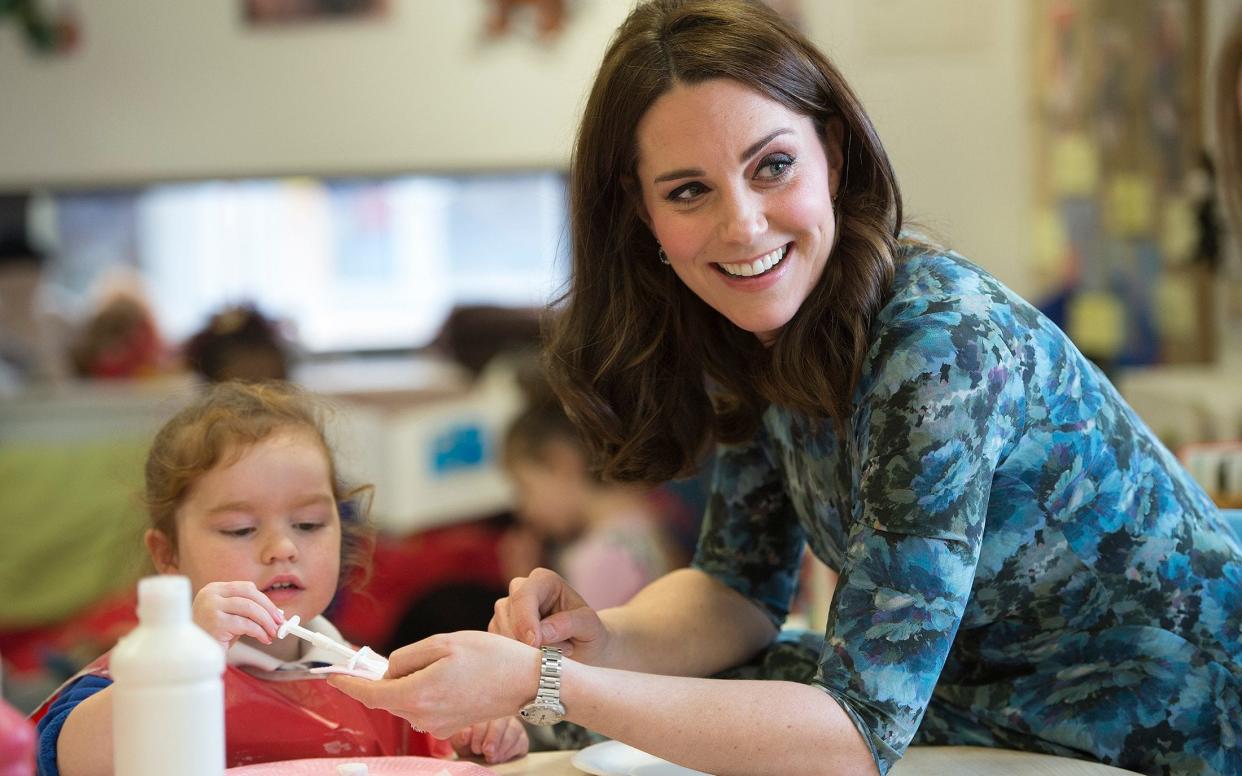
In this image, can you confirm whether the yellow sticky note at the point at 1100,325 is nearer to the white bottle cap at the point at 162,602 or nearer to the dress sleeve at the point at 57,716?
the dress sleeve at the point at 57,716

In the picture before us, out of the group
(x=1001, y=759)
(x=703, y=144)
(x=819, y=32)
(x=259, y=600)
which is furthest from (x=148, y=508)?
(x=819, y=32)

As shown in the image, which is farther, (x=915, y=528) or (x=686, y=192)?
(x=686, y=192)

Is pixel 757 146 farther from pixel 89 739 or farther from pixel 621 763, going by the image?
pixel 89 739

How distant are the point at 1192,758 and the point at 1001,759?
0.17m

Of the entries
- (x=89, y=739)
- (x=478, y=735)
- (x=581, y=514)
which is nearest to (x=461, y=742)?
(x=478, y=735)

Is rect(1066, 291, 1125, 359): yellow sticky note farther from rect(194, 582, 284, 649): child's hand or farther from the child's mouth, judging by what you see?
rect(194, 582, 284, 649): child's hand

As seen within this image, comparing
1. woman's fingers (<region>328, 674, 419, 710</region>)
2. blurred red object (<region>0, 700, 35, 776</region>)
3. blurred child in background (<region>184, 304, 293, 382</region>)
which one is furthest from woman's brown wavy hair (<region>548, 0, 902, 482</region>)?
blurred child in background (<region>184, 304, 293, 382</region>)

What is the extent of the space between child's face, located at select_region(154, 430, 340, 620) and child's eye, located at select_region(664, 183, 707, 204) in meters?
0.45

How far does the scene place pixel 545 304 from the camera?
1569 mm

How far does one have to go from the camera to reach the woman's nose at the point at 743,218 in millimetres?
1241

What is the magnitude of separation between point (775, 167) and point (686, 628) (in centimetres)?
53

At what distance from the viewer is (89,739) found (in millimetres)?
1136

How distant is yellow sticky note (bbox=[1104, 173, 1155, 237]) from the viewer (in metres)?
3.63

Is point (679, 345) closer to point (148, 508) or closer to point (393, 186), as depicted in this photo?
point (148, 508)
